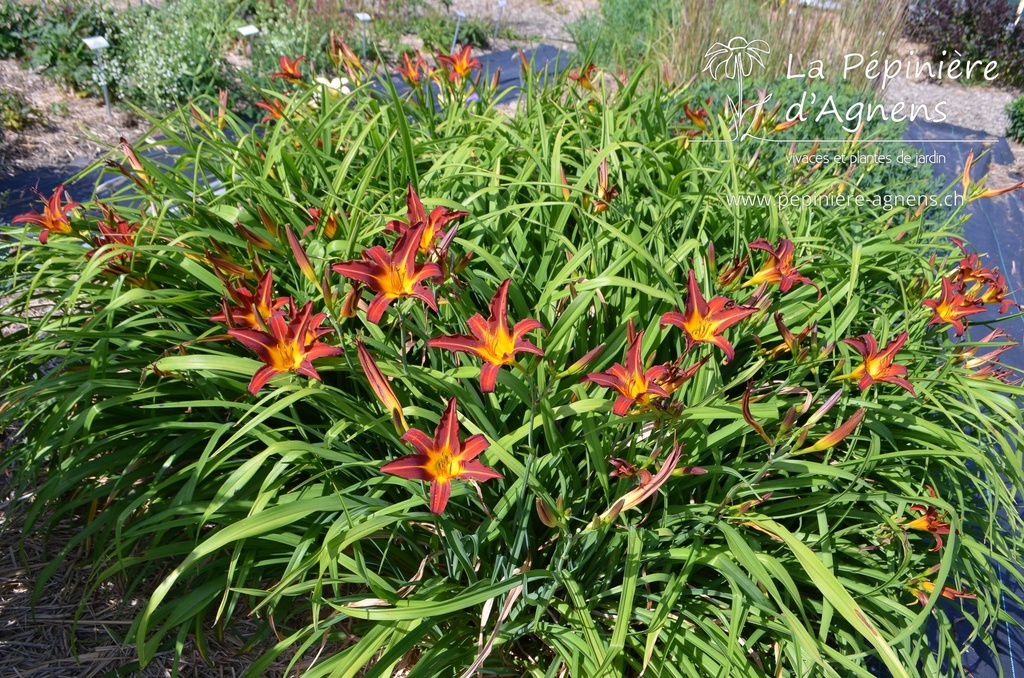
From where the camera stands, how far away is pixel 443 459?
108 cm

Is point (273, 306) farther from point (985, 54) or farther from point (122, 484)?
Answer: point (985, 54)

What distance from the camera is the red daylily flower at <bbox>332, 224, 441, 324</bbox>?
3.76 feet

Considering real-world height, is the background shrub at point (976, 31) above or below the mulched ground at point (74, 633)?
above

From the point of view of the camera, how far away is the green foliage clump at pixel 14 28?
190 inches

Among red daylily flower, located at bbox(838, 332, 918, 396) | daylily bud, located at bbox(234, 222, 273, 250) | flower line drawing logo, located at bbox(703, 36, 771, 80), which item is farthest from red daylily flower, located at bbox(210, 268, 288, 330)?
flower line drawing logo, located at bbox(703, 36, 771, 80)

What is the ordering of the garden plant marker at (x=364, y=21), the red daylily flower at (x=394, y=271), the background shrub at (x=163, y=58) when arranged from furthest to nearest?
the background shrub at (x=163, y=58) < the garden plant marker at (x=364, y=21) < the red daylily flower at (x=394, y=271)

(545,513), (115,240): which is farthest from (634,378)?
(115,240)

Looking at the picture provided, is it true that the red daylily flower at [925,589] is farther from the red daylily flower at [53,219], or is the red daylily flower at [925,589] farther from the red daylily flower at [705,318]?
the red daylily flower at [53,219]

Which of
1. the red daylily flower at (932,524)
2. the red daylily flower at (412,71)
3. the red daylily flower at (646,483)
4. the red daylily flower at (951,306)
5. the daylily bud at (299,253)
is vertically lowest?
the red daylily flower at (932,524)

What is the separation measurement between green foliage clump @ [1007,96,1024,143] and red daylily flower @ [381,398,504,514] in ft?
21.2

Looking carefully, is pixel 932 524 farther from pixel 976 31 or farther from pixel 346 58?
pixel 976 31

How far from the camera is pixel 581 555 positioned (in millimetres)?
1409

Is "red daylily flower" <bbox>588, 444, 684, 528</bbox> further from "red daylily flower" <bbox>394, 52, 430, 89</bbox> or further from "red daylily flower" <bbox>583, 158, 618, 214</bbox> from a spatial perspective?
"red daylily flower" <bbox>394, 52, 430, 89</bbox>

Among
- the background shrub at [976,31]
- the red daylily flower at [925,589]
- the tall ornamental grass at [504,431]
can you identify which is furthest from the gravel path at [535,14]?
the red daylily flower at [925,589]
